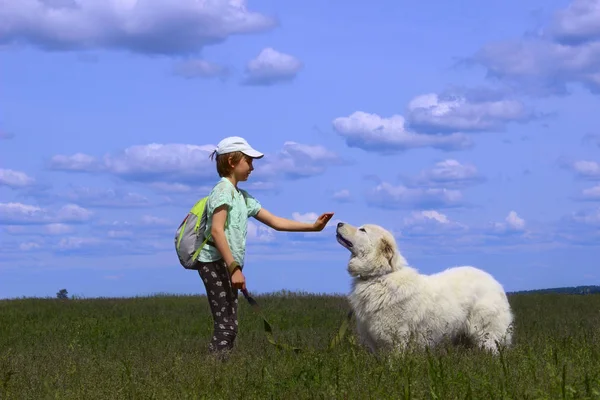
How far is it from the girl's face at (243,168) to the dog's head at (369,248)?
44.1 inches

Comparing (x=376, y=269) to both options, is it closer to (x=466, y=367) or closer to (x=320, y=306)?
(x=466, y=367)

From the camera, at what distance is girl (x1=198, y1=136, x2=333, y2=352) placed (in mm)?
7465

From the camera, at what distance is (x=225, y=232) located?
7.62 m

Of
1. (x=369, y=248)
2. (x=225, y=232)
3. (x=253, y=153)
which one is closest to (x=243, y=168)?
(x=253, y=153)

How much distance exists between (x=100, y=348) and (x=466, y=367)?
6609mm

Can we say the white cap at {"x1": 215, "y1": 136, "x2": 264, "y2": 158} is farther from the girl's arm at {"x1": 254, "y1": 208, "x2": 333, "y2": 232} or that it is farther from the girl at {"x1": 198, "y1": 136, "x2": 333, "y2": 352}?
the girl's arm at {"x1": 254, "y1": 208, "x2": 333, "y2": 232}

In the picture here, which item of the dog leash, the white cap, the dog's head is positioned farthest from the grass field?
the white cap

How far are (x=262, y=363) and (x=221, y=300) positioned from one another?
1138 millimetres

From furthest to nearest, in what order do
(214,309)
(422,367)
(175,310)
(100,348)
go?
(175,310)
(100,348)
(214,309)
(422,367)

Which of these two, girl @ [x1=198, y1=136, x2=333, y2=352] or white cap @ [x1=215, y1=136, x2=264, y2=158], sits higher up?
white cap @ [x1=215, y1=136, x2=264, y2=158]

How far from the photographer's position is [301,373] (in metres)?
5.75

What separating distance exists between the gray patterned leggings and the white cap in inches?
44.2

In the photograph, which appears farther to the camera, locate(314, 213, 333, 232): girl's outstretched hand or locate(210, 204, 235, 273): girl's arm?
locate(314, 213, 333, 232): girl's outstretched hand

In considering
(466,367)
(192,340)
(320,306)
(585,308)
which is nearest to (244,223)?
(466,367)
